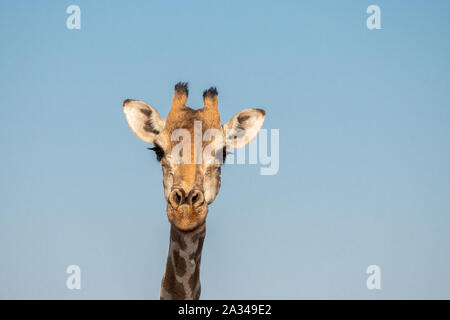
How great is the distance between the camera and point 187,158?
43.5 ft

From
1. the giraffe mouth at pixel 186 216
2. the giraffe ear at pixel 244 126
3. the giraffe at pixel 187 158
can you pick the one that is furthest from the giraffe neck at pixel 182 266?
the giraffe ear at pixel 244 126

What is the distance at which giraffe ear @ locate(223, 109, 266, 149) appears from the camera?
15.0 m

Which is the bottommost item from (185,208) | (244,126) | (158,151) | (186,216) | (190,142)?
(186,216)

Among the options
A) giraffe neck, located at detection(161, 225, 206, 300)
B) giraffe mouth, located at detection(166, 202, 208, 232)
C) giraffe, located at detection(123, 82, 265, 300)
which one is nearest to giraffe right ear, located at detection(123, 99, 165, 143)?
giraffe, located at detection(123, 82, 265, 300)

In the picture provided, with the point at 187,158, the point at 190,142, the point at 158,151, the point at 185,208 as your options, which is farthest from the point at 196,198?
the point at 158,151

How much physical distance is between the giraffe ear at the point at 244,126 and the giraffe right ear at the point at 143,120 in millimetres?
1425

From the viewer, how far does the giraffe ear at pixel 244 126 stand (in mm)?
14988

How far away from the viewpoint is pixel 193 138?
44.7ft

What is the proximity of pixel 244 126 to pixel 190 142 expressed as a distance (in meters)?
1.96

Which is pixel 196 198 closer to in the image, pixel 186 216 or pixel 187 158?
pixel 186 216

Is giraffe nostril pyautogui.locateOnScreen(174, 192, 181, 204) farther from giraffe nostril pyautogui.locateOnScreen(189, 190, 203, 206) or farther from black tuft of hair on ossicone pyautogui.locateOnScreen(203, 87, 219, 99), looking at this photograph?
black tuft of hair on ossicone pyautogui.locateOnScreen(203, 87, 219, 99)
